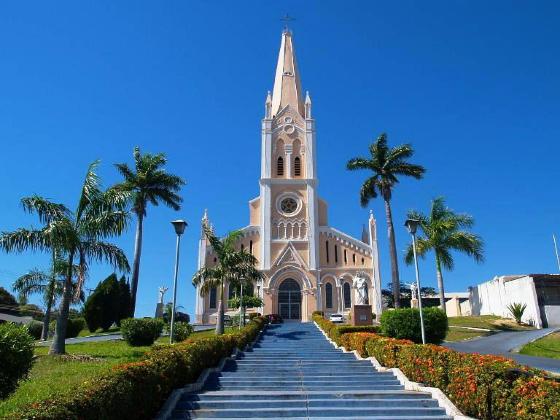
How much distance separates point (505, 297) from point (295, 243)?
1832 cm

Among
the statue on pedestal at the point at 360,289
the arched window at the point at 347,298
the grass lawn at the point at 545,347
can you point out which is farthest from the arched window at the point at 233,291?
the grass lawn at the point at 545,347

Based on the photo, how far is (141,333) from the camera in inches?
800

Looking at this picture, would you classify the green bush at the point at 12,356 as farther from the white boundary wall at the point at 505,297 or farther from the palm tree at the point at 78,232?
the white boundary wall at the point at 505,297

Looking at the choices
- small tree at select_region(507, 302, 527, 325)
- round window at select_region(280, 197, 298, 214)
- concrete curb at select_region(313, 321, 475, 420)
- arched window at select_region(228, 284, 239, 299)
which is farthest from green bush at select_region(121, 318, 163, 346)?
round window at select_region(280, 197, 298, 214)

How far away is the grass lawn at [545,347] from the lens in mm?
20067

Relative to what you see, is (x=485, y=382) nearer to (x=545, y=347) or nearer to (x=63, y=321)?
(x=63, y=321)

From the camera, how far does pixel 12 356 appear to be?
30.1ft

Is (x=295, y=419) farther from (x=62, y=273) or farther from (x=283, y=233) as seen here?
(x=283, y=233)

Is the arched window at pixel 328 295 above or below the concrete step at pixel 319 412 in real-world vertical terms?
above

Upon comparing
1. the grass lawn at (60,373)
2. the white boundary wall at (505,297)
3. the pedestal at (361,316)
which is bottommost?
the grass lawn at (60,373)

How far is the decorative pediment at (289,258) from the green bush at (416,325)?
75.5 feet

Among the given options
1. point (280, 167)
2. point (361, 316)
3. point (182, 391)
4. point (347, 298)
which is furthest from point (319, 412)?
point (280, 167)

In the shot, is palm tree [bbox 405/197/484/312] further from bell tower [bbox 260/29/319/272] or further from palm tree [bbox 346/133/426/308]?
bell tower [bbox 260/29/319/272]

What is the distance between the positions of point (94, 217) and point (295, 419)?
1173 cm
